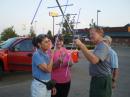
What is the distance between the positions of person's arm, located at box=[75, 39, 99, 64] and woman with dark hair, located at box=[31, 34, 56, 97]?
24.1 inches

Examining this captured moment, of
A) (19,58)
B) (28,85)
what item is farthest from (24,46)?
(28,85)

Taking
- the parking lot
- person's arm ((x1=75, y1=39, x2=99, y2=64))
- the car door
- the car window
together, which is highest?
person's arm ((x1=75, y1=39, x2=99, y2=64))

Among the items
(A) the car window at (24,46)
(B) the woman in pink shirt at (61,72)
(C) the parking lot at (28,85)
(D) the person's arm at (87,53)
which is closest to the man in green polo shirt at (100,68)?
(D) the person's arm at (87,53)

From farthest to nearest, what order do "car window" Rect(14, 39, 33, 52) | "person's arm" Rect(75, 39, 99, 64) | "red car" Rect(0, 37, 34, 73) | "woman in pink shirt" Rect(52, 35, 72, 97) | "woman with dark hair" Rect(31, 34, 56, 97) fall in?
"car window" Rect(14, 39, 33, 52) → "red car" Rect(0, 37, 34, 73) → "woman in pink shirt" Rect(52, 35, 72, 97) → "woman with dark hair" Rect(31, 34, 56, 97) → "person's arm" Rect(75, 39, 99, 64)

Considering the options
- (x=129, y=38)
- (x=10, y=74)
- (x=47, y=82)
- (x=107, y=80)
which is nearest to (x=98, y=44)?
(x=107, y=80)

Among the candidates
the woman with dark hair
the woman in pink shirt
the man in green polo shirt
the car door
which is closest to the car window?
the car door

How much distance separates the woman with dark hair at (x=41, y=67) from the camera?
4.55 meters

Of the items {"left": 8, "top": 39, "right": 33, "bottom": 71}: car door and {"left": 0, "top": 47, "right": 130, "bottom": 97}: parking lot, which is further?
{"left": 8, "top": 39, "right": 33, "bottom": 71}: car door

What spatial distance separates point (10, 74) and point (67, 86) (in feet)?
27.3

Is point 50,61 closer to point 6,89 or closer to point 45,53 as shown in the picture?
point 45,53

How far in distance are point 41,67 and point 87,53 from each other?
0.80 meters

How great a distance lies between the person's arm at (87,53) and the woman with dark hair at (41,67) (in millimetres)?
613

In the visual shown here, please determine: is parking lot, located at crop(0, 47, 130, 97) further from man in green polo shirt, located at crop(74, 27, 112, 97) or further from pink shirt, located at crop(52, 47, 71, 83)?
man in green polo shirt, located at crop(74, 27, 112, 97)

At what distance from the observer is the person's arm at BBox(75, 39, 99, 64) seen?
160 inches
